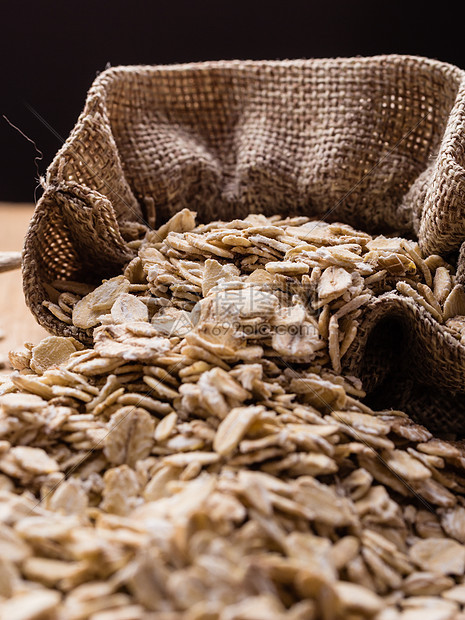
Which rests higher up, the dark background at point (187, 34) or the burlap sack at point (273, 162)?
the dark background at point (187, 34)

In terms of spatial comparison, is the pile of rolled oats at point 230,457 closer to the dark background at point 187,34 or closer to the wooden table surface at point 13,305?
the wooden table surface at point 13,305

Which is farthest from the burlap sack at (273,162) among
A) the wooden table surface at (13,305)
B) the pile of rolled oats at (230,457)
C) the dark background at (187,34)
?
the dark background at (187,34)

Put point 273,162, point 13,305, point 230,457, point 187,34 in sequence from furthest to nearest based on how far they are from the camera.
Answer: point 187,34, point 13,305, point 273,162, point 230,457

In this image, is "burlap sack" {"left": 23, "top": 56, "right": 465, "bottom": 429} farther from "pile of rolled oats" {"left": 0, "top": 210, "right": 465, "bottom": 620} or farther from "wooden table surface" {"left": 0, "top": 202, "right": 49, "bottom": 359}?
"wooden table surface" {"left": 0, "top": 202, "right": 49, "bottom": 359}

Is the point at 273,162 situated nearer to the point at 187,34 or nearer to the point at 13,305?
the point at 13,305

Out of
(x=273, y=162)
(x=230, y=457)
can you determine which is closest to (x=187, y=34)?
(x=273, y=162)

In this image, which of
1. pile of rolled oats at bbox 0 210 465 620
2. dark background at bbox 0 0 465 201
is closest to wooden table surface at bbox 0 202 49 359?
dark background at bbox 0 0 465 201

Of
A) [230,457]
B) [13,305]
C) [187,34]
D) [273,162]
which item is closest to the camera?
[230,457]
